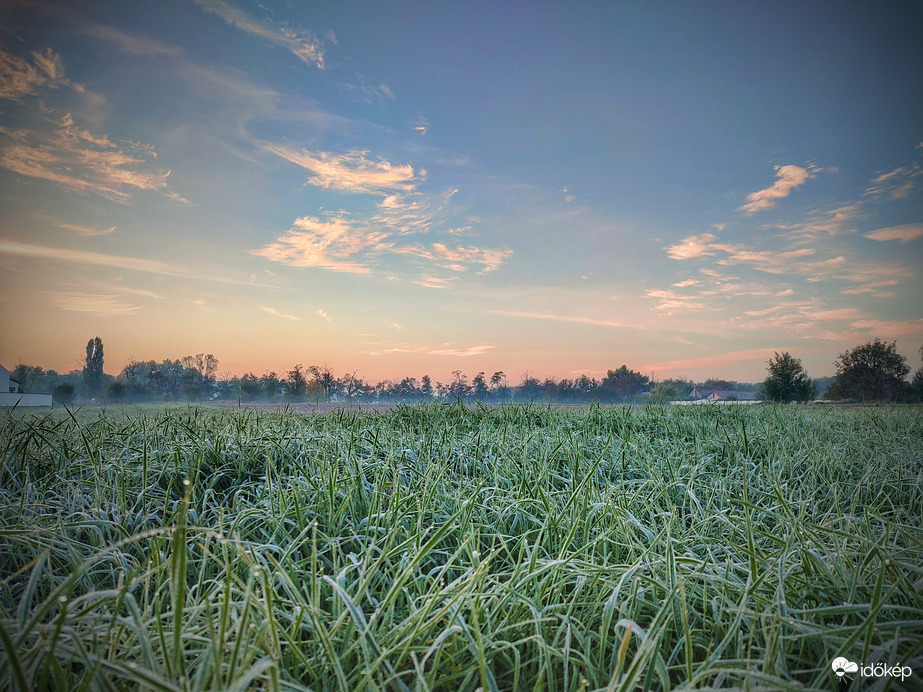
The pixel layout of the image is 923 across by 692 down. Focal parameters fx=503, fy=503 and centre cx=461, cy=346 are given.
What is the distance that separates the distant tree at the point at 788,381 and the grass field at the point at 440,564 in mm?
31025

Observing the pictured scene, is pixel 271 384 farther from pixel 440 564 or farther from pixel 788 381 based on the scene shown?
pixel 788 381

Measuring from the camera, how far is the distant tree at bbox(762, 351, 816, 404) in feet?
102

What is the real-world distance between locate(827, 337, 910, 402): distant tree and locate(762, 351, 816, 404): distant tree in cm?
185

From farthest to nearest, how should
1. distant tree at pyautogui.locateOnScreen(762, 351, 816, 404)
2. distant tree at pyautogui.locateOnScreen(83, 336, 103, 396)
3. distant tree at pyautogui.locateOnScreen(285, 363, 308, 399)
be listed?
distant tree at pyautogui.locateOnScreen(762, 351, 816, 404), distant tree at pyautogui.locateOnScreen(83, 336, 103, 396), distant tree at pyautogui.locateOnScreen(285, 363, 308, 399)

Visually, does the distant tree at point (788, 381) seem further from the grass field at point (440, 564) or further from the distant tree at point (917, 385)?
the grass field at point (440, 564)

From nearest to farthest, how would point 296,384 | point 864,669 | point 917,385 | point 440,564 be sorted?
point 864,669
point 440,564
point 296,384
point 917,385

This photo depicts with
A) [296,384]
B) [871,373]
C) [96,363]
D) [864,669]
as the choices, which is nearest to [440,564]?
[864,669]

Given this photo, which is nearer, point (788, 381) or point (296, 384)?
point (296, 384)

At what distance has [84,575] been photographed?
187 cm

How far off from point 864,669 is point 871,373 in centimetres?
3620

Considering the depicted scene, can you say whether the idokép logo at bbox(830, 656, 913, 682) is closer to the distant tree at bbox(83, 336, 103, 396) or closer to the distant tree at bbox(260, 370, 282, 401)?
A: the distant tree at bbox(260, 370, 282, 401)

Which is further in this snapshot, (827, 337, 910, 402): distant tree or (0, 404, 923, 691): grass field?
(827, 337, 910, 402): distant tree

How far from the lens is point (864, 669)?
50.0 inches

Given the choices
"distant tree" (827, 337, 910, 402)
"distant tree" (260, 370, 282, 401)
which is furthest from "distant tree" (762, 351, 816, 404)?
"distant tree" (260, 370, 282, 401)
